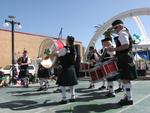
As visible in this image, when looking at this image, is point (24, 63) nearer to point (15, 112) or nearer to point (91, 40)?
point (15, 112)

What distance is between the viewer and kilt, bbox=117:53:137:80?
269 inches

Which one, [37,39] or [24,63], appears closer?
[24,63]

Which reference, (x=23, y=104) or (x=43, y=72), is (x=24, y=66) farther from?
(x=23, y=104)

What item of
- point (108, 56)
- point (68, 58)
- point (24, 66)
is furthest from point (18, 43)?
point (68, 58)

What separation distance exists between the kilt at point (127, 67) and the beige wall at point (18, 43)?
120ft

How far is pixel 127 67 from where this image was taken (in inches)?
270

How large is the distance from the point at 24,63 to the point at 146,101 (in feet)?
21.5

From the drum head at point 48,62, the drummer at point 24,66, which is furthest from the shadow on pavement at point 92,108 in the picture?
the drummer at point 24,66

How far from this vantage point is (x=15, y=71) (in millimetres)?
16641

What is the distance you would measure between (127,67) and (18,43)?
3930 cm

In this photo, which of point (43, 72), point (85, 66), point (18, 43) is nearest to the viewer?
point (85, 66)

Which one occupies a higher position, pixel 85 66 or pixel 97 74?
pixel 85 66

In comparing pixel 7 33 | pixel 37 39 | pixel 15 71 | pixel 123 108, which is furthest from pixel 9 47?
pixel 123 108

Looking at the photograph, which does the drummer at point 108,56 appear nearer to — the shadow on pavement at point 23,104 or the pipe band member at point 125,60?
the pipe band member at point 125,60
